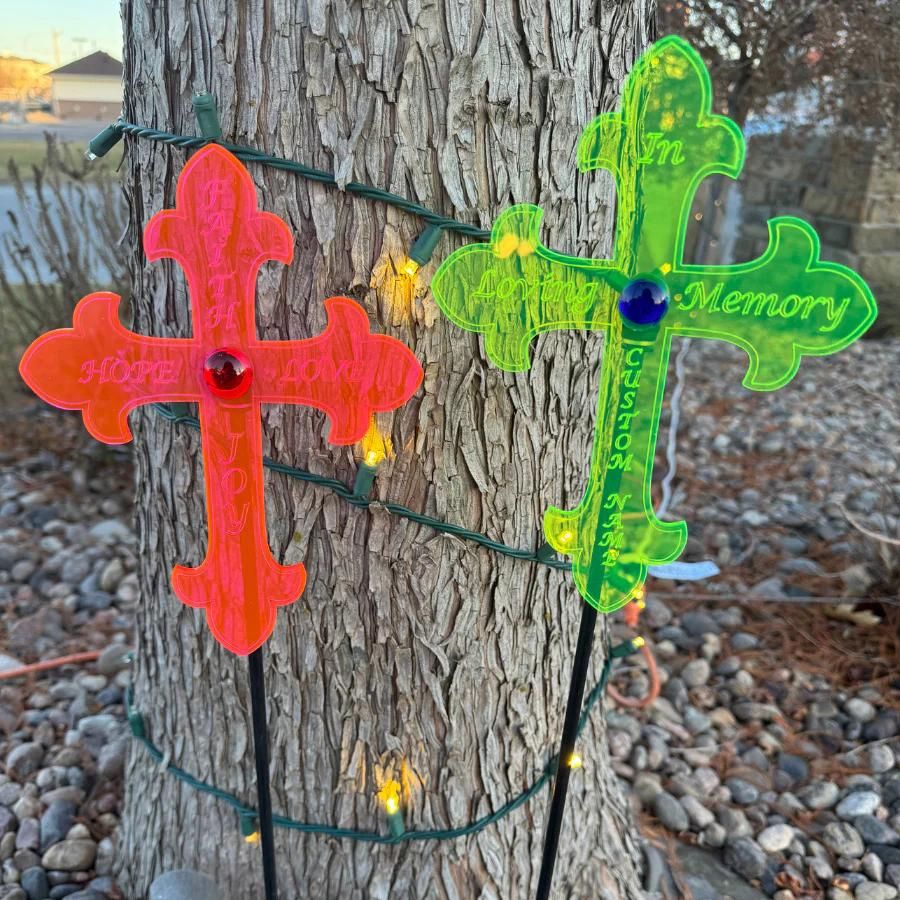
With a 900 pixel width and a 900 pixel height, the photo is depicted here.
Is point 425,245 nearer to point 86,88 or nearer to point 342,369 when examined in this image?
point 342,369

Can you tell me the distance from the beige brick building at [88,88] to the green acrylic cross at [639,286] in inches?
50.9

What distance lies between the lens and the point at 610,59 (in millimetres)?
988

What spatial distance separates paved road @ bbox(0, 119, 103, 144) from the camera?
2529mm

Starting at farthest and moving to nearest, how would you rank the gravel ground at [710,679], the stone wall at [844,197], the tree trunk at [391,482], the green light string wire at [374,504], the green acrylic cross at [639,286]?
the stone wall at [844,197] → the gravel ground at [710,679] → the green light string wire at [374,504] → the tree trunk at [391,482] → the green acrylic cross at [639,286]

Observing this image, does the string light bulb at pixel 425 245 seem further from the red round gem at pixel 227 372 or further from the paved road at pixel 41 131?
the paved road at pixel 41 131

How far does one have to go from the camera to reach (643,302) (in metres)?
0.77

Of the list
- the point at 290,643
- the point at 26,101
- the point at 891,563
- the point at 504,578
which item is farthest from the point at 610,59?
the point at 26,101

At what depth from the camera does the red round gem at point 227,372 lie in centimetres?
80

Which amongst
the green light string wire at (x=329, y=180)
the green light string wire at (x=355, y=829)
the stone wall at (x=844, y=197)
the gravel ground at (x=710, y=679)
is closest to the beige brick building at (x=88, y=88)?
the green light string wire at (x=329, y=180)

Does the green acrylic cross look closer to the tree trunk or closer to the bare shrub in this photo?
the tree trunk

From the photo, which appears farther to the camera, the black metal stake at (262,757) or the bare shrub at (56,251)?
the bare shrub at (56,251)

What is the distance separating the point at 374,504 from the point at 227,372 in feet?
1.04

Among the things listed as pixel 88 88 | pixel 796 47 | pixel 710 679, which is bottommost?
pixel 710 679

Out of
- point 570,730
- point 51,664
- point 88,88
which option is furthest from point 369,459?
point 88,88
